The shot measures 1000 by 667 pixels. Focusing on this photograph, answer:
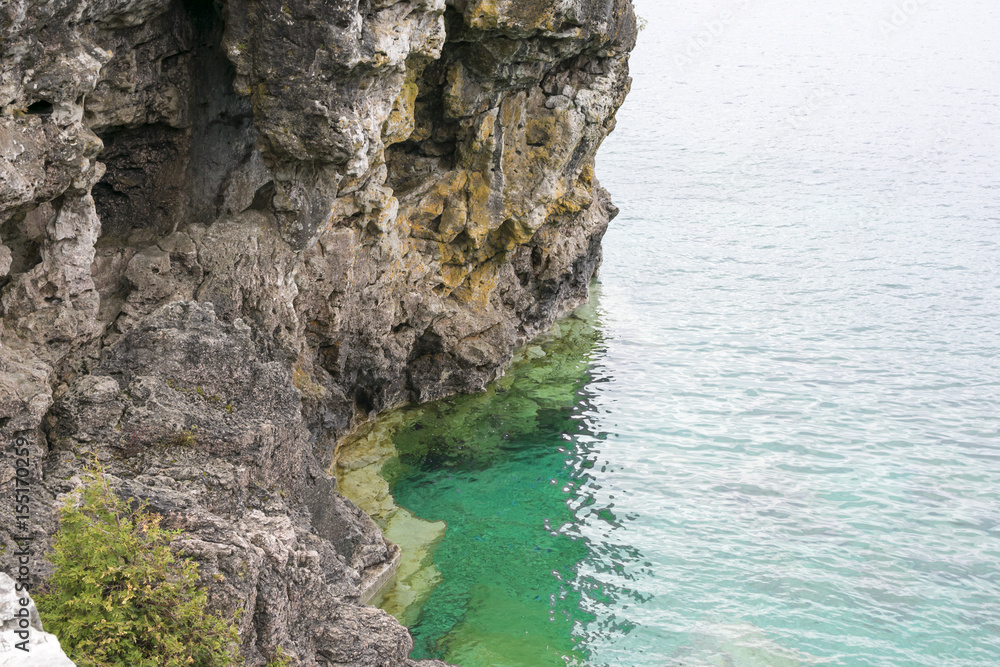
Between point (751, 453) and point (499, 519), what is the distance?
27.8 feet

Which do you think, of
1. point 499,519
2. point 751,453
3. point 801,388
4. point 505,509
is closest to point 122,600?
point 499,519

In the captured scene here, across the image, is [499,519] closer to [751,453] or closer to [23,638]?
[751,453]

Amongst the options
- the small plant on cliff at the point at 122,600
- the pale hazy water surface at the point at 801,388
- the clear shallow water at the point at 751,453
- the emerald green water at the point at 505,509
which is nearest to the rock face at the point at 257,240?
the small plant on cliff at the point at 122,600

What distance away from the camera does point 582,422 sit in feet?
86.7

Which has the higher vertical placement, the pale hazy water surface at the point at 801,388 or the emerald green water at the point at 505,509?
the pale hazy water surface at the point at 801,388

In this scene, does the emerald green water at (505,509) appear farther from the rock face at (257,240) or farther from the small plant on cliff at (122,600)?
the small plant on cliff at (122,600)

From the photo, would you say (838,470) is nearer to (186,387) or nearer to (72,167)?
(186,387)

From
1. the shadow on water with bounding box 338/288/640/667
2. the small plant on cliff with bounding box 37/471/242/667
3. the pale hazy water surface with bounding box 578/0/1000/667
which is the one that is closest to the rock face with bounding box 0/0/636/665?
the small plant on cliff with bounding box 37/471/242/667

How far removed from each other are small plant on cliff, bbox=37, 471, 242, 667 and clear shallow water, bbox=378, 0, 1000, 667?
22.4 ft

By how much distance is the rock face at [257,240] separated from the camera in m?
11.9

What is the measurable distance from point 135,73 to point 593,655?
13.0m

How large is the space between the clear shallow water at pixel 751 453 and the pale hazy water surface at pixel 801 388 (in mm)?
84

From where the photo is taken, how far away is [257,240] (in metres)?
17.1

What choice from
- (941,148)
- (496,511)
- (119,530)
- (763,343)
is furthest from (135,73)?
(941,148)
